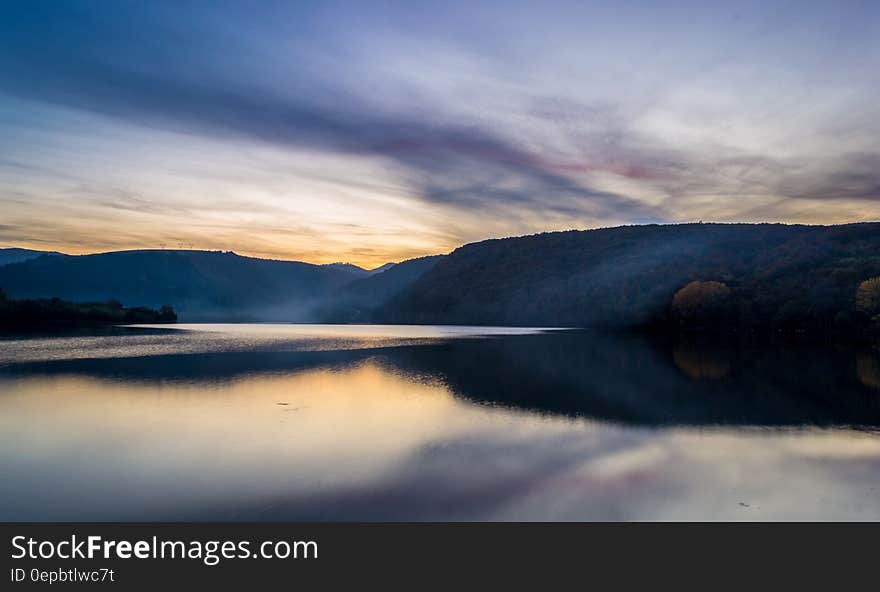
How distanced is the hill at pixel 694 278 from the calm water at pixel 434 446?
75056 mm

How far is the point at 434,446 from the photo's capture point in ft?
55.7

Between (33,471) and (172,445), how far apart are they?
11.7 feet

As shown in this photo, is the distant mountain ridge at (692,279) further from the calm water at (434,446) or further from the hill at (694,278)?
the calm water at (434,446)

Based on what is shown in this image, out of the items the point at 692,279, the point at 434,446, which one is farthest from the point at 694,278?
the point at 434,446

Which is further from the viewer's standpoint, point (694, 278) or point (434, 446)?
point (694, 278)

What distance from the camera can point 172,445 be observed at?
1666 centimetres

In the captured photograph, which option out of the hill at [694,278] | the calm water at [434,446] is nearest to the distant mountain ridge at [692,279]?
the hill at [694,278]

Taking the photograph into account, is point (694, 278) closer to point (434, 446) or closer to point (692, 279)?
point (692, 279)

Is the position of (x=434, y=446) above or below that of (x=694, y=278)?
below

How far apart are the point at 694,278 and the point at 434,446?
431 ft

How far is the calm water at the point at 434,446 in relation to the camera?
37.8 feet

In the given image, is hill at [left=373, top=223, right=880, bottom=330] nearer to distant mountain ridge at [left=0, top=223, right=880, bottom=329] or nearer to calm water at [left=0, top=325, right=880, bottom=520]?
distant mountain ridge at [left=0, top=223, right=880, bottom=329]

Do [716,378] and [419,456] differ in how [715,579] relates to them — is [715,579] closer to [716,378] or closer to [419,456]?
[419,456]

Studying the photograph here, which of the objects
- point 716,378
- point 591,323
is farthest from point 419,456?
point 591,323
